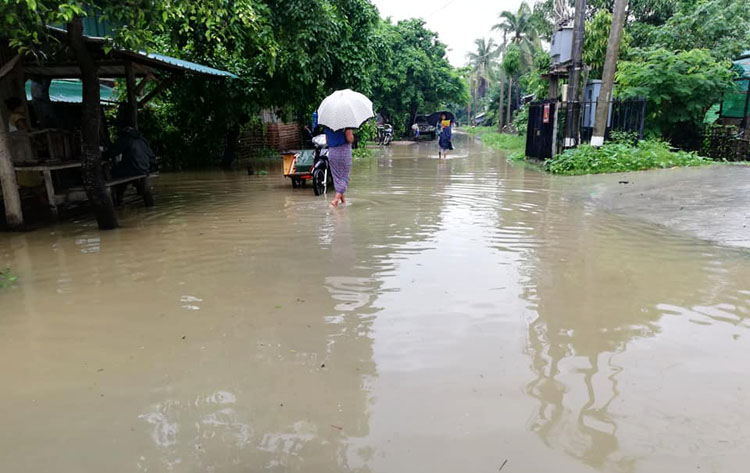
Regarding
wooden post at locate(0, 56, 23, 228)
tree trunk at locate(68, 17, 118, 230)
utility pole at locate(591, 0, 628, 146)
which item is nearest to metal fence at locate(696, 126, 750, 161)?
utility pole at locate(591, 0, 628, 146)

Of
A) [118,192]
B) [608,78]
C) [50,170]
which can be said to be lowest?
[118,192]

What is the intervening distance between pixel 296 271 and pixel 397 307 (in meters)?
1.40

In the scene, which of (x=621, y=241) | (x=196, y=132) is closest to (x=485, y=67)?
(x=196, y=132)

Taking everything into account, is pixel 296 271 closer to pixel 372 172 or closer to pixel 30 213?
pixel 30 213

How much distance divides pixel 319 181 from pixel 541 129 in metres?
8.52

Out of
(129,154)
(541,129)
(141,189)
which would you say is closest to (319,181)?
(141,189)

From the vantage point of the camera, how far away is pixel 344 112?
8383 millimetres

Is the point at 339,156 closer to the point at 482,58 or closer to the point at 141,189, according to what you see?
the point at 141,189

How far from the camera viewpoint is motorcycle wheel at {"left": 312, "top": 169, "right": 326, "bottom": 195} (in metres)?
10.3

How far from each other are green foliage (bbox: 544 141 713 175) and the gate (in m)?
1.44

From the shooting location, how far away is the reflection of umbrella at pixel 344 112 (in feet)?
27.5

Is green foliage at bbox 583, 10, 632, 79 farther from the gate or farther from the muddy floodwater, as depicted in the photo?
the muddy floodwater

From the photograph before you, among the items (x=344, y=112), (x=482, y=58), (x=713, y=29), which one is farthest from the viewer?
(x=482, y=58)

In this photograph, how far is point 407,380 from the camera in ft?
10.3
